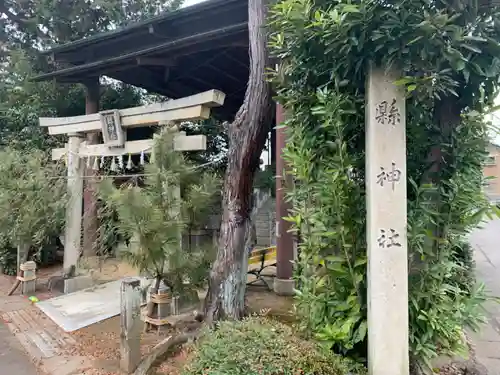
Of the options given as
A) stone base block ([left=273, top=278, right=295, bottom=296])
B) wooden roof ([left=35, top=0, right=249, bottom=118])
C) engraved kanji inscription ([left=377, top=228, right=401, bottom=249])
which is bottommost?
stone base block ([left=273, top=278, right=295, bottom=296])

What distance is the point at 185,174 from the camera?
4.19 meters

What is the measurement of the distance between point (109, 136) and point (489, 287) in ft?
22.3

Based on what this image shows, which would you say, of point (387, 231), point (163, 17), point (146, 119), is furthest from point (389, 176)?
point (163, 17)

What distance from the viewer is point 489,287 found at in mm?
6078

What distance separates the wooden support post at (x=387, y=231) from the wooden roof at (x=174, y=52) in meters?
3.23

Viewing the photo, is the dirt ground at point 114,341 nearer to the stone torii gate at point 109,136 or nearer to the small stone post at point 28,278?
the stone torii gate at point 109,136

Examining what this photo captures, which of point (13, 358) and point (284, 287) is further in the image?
point (284, 287)

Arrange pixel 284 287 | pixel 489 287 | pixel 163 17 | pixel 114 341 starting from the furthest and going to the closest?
A: pixel 163 17 < pixel 489 287 < pixel 284 287 < pixel 114 341

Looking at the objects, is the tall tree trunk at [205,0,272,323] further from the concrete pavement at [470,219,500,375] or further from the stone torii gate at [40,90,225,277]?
the concrete pavement at [470,219,500,375]

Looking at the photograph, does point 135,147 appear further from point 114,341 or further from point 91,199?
point 114,341

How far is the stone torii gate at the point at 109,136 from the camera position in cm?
Result: 464

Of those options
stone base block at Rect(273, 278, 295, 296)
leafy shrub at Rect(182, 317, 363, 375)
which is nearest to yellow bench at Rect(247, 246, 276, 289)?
stone base block at Rect(273, 278, 295, 296)

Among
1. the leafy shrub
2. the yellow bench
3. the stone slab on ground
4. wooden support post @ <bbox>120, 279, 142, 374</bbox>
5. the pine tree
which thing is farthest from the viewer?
the yellow bench

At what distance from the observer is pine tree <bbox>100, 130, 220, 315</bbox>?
150 inches
